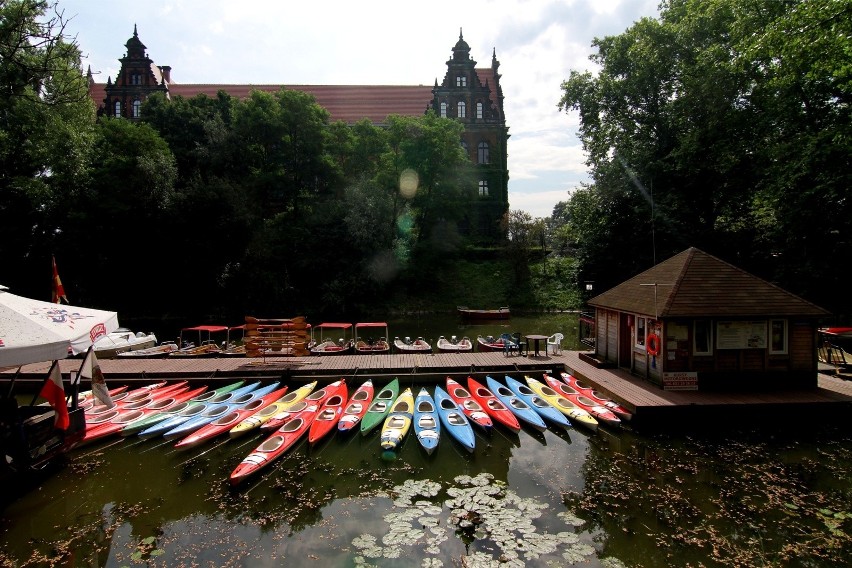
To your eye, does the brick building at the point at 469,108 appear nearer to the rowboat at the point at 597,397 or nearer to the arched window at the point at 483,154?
the arched window at the point at 483,154

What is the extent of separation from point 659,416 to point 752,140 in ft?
66.2

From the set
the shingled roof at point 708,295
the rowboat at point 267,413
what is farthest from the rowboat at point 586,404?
the rowboat at point 267,413

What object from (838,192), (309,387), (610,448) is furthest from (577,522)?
(838,192)

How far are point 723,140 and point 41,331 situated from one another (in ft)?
95.9

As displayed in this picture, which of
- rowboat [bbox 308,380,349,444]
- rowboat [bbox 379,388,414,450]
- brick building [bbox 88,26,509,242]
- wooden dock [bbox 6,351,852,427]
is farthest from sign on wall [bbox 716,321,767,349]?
brick building [bbox 88,26,509,242]

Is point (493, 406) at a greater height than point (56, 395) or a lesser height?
lesser

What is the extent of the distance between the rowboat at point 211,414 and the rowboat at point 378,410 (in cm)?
354

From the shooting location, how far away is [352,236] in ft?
118

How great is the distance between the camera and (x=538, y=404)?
42.4ft

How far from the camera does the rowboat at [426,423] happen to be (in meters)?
10.7

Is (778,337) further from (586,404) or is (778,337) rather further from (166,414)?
(166,414)

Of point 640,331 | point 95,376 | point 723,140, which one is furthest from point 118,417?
point 723,140

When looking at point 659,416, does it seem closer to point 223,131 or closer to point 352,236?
point 352,236

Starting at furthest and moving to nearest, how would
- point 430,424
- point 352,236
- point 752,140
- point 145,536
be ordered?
1. point 352,236
2. point 752,140
3. point 430,424
4. point 145,536
